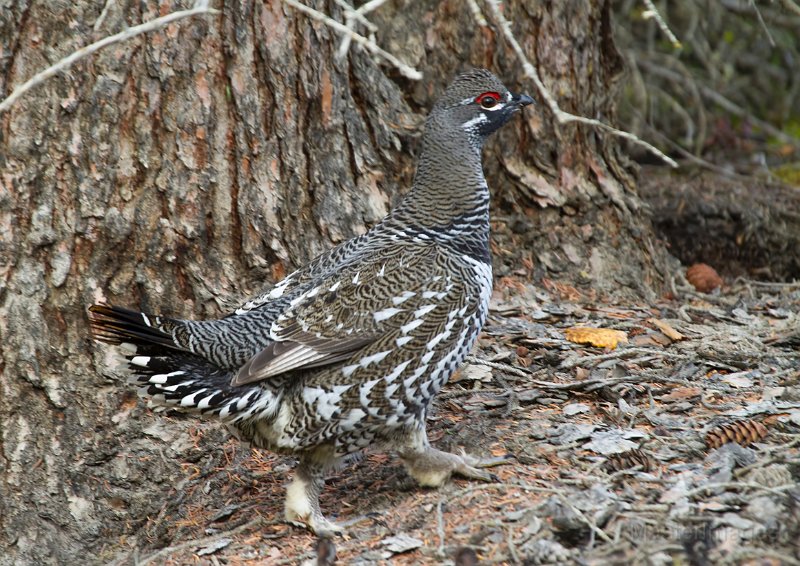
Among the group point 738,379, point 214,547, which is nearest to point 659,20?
point 738,379

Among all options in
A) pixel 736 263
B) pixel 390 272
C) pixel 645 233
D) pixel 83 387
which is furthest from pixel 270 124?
pixel 736 263

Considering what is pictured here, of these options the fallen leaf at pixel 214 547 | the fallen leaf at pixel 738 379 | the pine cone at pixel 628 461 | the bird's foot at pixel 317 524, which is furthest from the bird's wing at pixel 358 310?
the fallen leaf at pixel 738 379

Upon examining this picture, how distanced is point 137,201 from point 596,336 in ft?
10.3

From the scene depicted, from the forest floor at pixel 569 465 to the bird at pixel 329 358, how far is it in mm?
284

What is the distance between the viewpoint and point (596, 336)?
6.28 meters

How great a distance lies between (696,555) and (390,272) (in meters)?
2.20

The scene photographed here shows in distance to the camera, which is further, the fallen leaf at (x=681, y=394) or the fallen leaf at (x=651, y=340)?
the fallen leaf at (x=651, y=340)

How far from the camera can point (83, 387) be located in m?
5.71

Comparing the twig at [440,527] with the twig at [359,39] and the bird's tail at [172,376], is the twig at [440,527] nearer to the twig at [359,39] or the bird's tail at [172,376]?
the bird's tail at [172,376]

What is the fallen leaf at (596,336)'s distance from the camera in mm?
6230

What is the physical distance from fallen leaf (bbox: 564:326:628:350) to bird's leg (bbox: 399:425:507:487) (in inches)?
57.6

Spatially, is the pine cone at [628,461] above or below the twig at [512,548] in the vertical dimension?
below

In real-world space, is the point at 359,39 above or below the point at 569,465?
above

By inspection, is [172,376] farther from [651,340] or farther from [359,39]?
[651,340]
